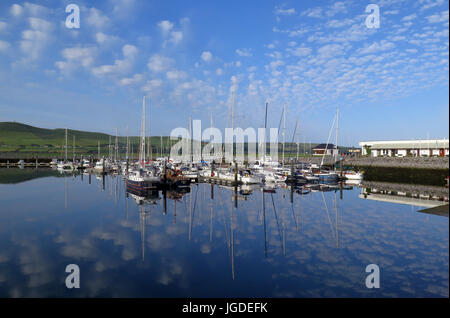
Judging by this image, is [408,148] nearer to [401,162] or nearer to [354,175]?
[401,162]

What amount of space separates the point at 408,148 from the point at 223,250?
105159 millimetres

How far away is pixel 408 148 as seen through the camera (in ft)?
335

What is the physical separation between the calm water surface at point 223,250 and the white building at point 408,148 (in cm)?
7735

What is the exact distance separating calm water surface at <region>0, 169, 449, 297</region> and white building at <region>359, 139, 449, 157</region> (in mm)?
77354

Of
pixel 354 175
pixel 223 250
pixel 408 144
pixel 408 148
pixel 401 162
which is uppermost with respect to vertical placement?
pixel 408 144

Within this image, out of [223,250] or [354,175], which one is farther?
[354,175]

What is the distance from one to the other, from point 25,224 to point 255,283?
75.8 ft

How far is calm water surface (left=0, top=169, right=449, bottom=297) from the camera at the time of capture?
46.1 feet

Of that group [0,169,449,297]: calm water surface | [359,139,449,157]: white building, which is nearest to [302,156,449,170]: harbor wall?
[359,139,449,157]: white building

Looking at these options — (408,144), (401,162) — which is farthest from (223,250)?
(408,144)

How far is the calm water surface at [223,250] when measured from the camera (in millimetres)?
14065

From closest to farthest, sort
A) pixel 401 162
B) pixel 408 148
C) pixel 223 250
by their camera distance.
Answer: pixel 223 250 < pixel 401 162 < pixel 408 148

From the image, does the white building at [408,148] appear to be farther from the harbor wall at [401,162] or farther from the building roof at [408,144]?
the harbor wall at [401,162]

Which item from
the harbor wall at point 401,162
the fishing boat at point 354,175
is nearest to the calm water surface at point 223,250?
the fishing boat at point 354,175
